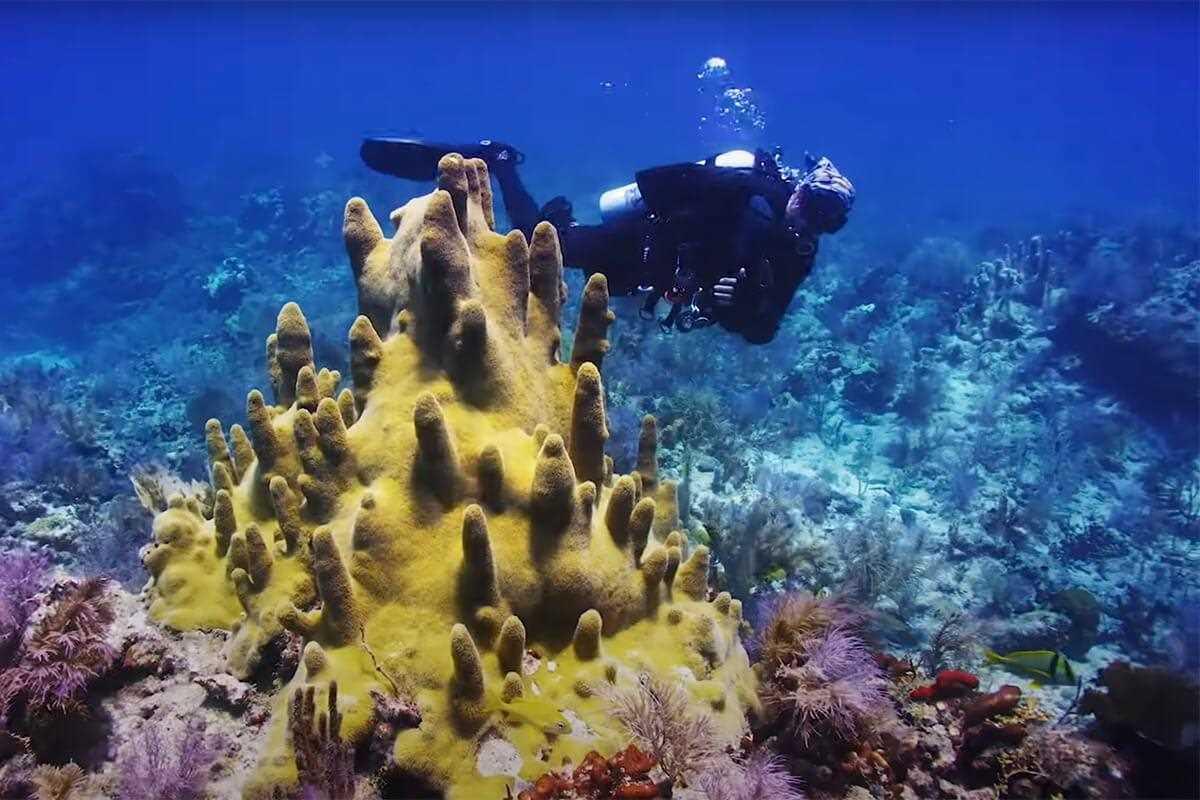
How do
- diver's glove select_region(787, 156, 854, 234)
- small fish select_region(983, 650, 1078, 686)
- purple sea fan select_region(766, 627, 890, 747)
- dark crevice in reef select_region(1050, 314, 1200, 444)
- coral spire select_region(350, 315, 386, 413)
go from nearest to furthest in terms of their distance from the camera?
purple sea fan select_region(766, 627, 890, 747), coral spire select_region(350, 315, 386, 413), small fish select_region(983, 650, 1078, 686), diver's glove select_region(787, 156, 854, 234), dark crevice in reef select_region(1050, 314, 1200, 444)

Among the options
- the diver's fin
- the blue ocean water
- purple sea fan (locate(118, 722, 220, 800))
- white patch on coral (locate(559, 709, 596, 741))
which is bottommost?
the blue ocean water

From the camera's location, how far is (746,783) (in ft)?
8.88

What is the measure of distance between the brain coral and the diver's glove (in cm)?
296

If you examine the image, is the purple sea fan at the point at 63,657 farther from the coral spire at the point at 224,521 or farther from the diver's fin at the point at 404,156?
the diver's fin at the point at 404,156

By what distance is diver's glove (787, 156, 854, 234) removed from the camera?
5949 millimetres

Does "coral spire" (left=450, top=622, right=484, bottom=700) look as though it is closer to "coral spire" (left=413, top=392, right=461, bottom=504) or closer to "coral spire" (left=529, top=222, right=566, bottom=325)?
"coral spire" (left=413, top=392, right=461, bottom=504)

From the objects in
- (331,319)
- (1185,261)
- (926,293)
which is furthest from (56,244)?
(1185,261)

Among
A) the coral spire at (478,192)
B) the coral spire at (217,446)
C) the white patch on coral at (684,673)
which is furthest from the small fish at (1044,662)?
the coral spire at (217,446)

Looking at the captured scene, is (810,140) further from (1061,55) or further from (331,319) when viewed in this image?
(331,319)

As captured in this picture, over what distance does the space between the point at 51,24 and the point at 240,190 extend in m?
40.8

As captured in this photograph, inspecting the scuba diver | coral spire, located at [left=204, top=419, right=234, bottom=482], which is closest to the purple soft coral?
coral spire, located at [left=204, top=419, right=234, bottom=482]

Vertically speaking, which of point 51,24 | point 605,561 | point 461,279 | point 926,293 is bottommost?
point 926,293

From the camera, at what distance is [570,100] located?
120125 mm

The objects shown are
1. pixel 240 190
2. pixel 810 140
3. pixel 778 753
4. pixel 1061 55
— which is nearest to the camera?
pixel 778 753
